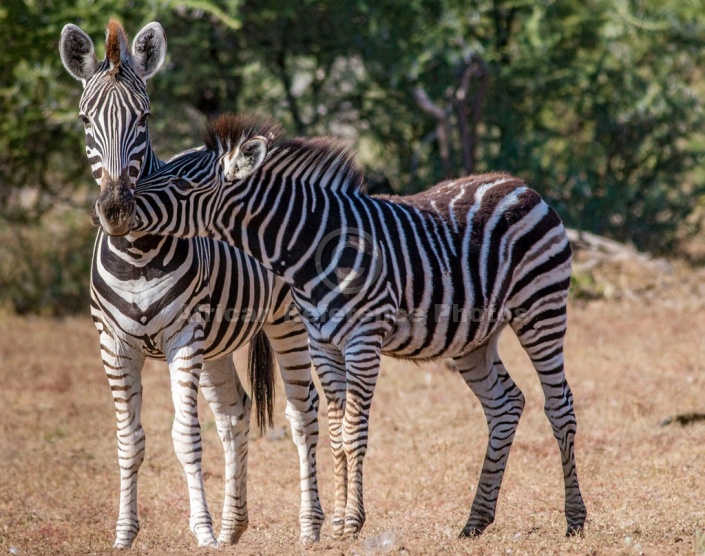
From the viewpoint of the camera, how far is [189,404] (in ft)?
17.2

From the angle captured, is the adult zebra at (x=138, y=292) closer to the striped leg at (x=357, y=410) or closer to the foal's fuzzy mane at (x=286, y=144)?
the foal's fuzzy mane at (x=286, y=144)

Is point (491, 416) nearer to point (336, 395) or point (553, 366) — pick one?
point (553, 366)

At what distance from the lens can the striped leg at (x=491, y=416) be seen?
230 inches

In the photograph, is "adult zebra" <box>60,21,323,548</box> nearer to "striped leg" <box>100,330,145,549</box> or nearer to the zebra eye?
"striped leg" <box>100,330,145,549</box>

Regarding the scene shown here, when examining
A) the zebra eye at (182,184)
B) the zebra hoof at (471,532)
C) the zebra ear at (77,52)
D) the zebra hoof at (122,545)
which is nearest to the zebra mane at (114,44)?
the zebra ear at (77,52)


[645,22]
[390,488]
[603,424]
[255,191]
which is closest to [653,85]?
[645,22]

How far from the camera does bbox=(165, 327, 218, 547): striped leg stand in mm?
5230

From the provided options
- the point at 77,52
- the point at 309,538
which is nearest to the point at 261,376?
the point at 309,538

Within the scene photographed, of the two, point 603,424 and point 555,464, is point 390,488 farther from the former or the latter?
point 603,424

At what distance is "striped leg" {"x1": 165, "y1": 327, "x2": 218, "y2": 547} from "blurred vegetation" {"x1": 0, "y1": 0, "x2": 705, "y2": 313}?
640cm

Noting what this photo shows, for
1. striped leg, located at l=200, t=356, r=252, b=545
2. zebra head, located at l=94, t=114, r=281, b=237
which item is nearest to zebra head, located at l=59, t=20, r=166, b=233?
zebra head, located at l=94, t=114, r=281, b=237

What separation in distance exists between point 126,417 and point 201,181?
1.43 m

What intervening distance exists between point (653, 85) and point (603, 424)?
7.61m

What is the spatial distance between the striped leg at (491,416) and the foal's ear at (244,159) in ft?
6.65
